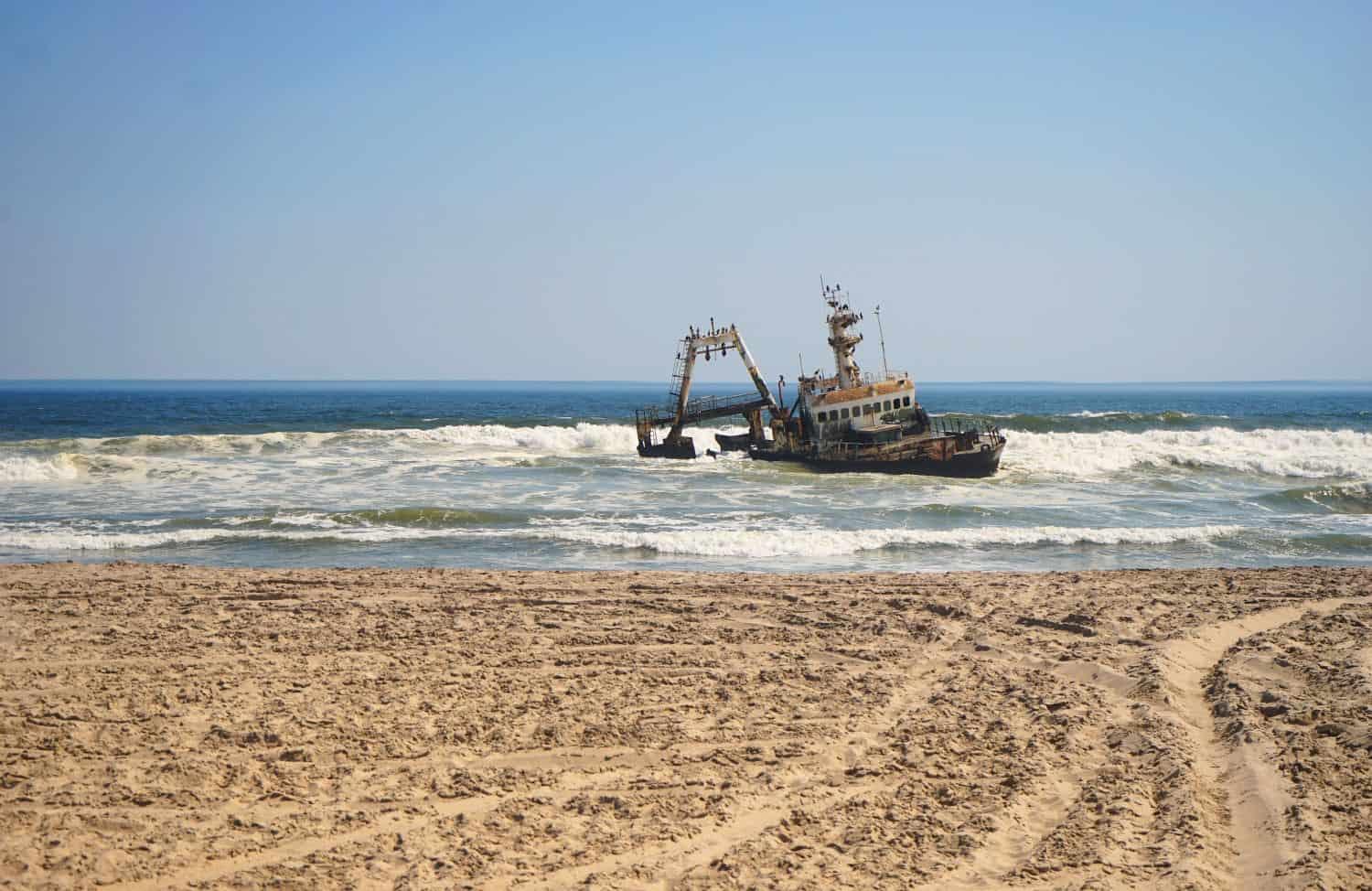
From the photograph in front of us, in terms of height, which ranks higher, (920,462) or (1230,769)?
(920,462)

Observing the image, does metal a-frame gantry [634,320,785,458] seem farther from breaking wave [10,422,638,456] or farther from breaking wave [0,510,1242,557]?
breaking wave [0,510,1242,557]

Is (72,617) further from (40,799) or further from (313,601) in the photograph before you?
(40,799)

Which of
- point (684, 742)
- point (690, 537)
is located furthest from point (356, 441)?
point (684, 742)

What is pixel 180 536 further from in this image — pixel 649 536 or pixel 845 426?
pixel 845 426

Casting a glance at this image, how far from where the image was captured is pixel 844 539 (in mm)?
16516

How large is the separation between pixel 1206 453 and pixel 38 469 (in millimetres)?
39212

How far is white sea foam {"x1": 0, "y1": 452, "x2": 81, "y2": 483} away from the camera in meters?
26.8

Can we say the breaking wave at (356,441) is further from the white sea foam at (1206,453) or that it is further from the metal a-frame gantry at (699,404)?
the white sea foam at (1206,453)

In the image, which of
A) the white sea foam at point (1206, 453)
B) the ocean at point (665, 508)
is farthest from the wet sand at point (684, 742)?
the white sea foam at point (1206, 453)

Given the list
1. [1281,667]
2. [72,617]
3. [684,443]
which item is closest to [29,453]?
[684,443]

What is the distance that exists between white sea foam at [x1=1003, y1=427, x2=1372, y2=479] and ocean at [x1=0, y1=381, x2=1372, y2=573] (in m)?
0.14

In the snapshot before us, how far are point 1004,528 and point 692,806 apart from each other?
13.8 metres

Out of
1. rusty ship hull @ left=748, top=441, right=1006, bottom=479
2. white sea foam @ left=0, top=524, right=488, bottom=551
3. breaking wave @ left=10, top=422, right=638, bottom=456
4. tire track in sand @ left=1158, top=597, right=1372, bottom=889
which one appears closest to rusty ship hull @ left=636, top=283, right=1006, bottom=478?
rusty ship hull @ left=748, top=441, right=1006, bottom=479

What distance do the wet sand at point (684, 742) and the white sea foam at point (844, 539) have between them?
4.74m
